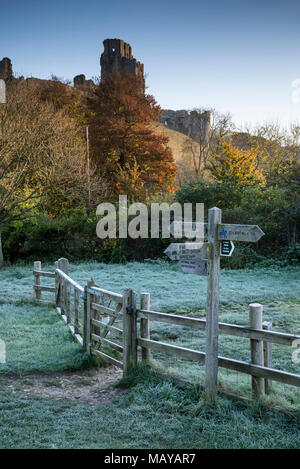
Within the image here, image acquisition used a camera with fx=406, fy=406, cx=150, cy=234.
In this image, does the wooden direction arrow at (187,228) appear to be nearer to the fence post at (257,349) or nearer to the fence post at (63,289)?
the fence post at (257,349)

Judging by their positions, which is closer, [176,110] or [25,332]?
[25,332]

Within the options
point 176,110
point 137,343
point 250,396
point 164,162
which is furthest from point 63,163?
point 176,110

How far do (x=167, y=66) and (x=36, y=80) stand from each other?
1540 cm

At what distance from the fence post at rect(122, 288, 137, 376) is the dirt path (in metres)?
0.45

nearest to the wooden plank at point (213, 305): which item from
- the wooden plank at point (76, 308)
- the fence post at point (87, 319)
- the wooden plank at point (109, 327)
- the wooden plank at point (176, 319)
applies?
the wooden plank at point (176, 319)

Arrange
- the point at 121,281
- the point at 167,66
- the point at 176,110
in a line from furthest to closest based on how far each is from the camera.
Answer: the point at 176,110 < the point at 167,66 < the point at 121,281

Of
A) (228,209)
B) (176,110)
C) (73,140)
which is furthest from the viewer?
(176,110)

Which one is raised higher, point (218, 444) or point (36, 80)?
point (36, 80)

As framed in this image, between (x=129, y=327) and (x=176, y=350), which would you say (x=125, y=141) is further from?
(x=176, y=350)

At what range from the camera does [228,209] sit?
19906mm

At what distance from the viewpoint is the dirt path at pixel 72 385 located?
545cm

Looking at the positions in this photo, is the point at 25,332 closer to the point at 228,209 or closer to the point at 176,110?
the point at 228,209
